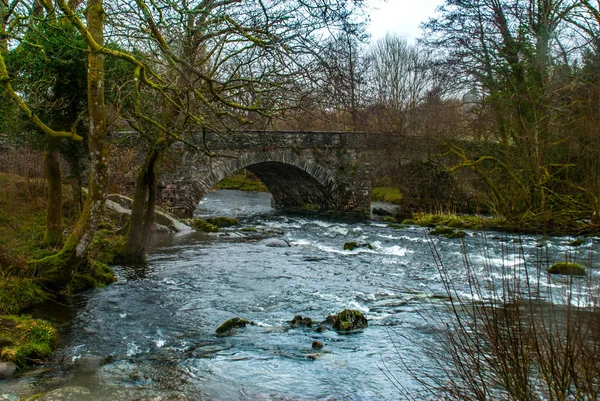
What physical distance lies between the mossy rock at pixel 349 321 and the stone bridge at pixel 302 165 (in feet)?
41.8

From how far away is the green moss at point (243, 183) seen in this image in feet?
122

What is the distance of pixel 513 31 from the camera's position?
18.7 m

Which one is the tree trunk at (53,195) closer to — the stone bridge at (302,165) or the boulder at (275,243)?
the boulder at (275,243)

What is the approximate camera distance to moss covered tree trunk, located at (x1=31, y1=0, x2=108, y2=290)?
777 cm

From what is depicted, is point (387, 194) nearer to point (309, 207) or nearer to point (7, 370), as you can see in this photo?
point (309, 207)

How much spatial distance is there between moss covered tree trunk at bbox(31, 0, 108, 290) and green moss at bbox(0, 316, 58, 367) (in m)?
1.49

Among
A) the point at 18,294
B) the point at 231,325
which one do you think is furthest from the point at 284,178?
the point at 18,294

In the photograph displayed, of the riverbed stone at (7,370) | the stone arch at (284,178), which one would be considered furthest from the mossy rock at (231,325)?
the stone arch at (284,178)

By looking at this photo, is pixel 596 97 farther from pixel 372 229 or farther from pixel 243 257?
pixel 243 257

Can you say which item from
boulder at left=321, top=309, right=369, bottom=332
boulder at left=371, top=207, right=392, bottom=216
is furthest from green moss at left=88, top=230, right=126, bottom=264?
boulder at left=371, top=207, right=392, bottom=216

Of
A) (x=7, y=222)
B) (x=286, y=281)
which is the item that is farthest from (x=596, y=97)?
(x=7, y=222)

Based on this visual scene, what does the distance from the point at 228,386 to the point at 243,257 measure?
764 centimetres

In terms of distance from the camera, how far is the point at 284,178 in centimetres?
2634

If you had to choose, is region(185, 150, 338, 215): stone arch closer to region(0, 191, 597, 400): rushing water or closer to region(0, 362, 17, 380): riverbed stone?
region(0, 191, 597, 400): rushing water
